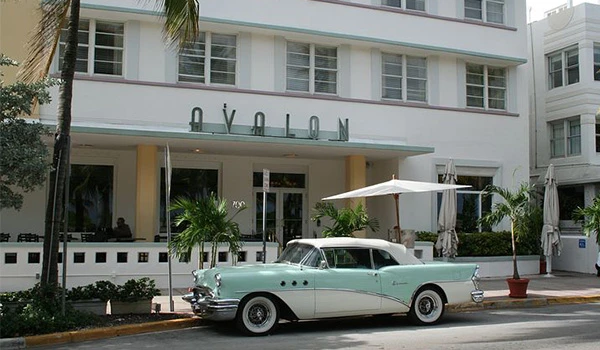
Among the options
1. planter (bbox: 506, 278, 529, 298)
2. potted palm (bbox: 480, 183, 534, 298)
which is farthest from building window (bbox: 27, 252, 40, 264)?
planter (bbox: 506, 278, 529, 298)

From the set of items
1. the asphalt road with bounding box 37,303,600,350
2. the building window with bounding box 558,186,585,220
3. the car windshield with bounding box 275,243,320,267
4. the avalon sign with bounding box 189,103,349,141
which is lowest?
the asphalt road with bounding box 37,303,600,350

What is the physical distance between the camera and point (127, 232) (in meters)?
17.5

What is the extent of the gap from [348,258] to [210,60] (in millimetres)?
9606

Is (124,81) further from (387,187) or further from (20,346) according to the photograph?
(20,346)

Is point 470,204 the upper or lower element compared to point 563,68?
lower

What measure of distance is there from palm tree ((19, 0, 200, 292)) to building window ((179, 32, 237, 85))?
630cm

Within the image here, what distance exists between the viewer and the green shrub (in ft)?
65.1

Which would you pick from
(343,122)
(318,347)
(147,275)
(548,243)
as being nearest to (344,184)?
(343,122)

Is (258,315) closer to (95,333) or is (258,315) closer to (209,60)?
(95,333)

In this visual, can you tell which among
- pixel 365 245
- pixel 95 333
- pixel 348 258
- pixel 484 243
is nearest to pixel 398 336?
pixel 348 258

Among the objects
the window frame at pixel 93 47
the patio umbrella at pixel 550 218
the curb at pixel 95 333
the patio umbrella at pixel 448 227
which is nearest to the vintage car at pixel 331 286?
the curb at pixel 95 333

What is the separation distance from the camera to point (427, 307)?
11758mm

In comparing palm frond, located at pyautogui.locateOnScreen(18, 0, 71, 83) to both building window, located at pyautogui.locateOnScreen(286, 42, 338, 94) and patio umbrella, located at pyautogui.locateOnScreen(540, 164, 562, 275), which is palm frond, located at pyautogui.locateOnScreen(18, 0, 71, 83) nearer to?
building window, located at pyautogui.locateOnScreen(286, 42, 338, 94)

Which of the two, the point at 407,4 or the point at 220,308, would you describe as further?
the point at 407,4
